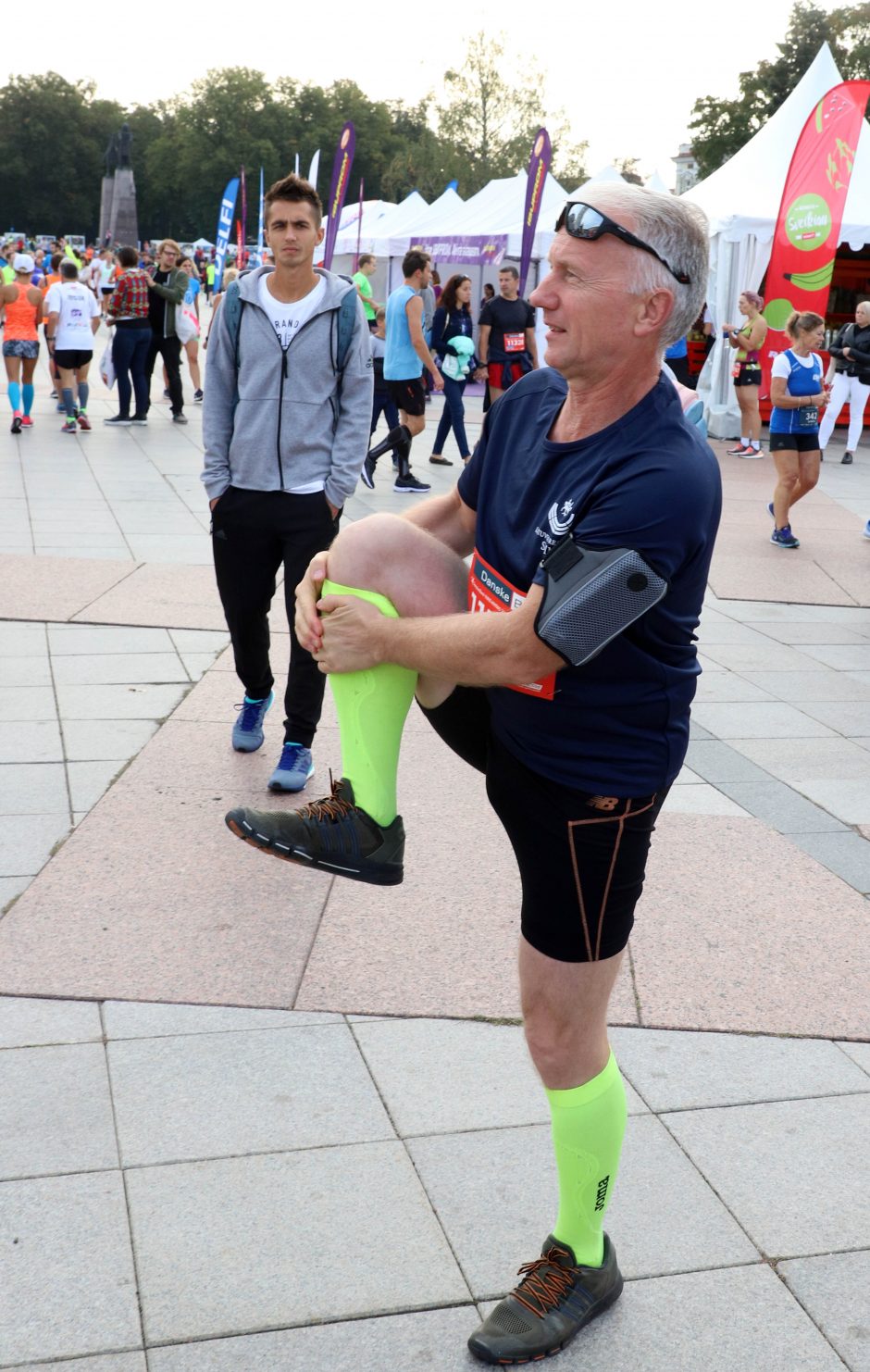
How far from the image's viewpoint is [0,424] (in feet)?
49.9

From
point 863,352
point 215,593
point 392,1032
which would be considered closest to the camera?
point 392,1032

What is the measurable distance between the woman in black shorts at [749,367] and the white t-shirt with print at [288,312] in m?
12.3

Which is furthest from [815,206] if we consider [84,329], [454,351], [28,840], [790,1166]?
[790,1166]

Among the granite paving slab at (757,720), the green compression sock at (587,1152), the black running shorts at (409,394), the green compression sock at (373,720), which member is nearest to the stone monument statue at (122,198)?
the black running shorts at (409,394)

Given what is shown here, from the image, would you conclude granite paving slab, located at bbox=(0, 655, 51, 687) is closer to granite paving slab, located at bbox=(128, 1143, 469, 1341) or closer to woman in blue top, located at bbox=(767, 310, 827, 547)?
granite paving slab, located at bbox=(128, 1143, 469, 1341)

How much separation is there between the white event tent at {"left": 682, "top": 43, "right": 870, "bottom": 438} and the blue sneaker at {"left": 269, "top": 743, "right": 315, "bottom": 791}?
45.2 feet

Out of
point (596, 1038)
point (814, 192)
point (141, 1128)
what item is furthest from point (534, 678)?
point (814, 192)

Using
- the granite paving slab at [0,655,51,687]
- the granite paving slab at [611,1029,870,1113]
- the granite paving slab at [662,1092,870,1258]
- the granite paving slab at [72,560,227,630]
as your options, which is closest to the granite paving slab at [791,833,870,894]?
the granite paving slab at [611,1029,870,1113]

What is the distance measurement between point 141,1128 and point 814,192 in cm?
1593

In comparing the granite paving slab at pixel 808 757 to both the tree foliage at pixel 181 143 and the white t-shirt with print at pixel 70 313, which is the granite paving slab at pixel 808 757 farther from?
the tree foliage at pixel 181 143

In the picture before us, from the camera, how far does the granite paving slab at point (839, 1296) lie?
226cm

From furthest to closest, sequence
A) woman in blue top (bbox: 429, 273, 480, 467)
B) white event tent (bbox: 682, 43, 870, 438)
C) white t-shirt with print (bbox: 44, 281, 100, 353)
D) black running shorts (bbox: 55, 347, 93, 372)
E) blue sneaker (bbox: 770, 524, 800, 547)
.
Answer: white event tent (bbox: 682, 43, 870, 438) → black running shorts (bbox: 55, 347, 93, 372) → white t-shirt with print (bbox: 44, 281, 100, 353) → woman in blue top (bbox: 429, 273, 480, 467) → blue sneaker (bbox: 770, 524, 800, 547)

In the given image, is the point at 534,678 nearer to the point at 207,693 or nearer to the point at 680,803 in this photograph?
the point at 680,803

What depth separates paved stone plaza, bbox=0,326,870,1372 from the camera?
230 centimetres
